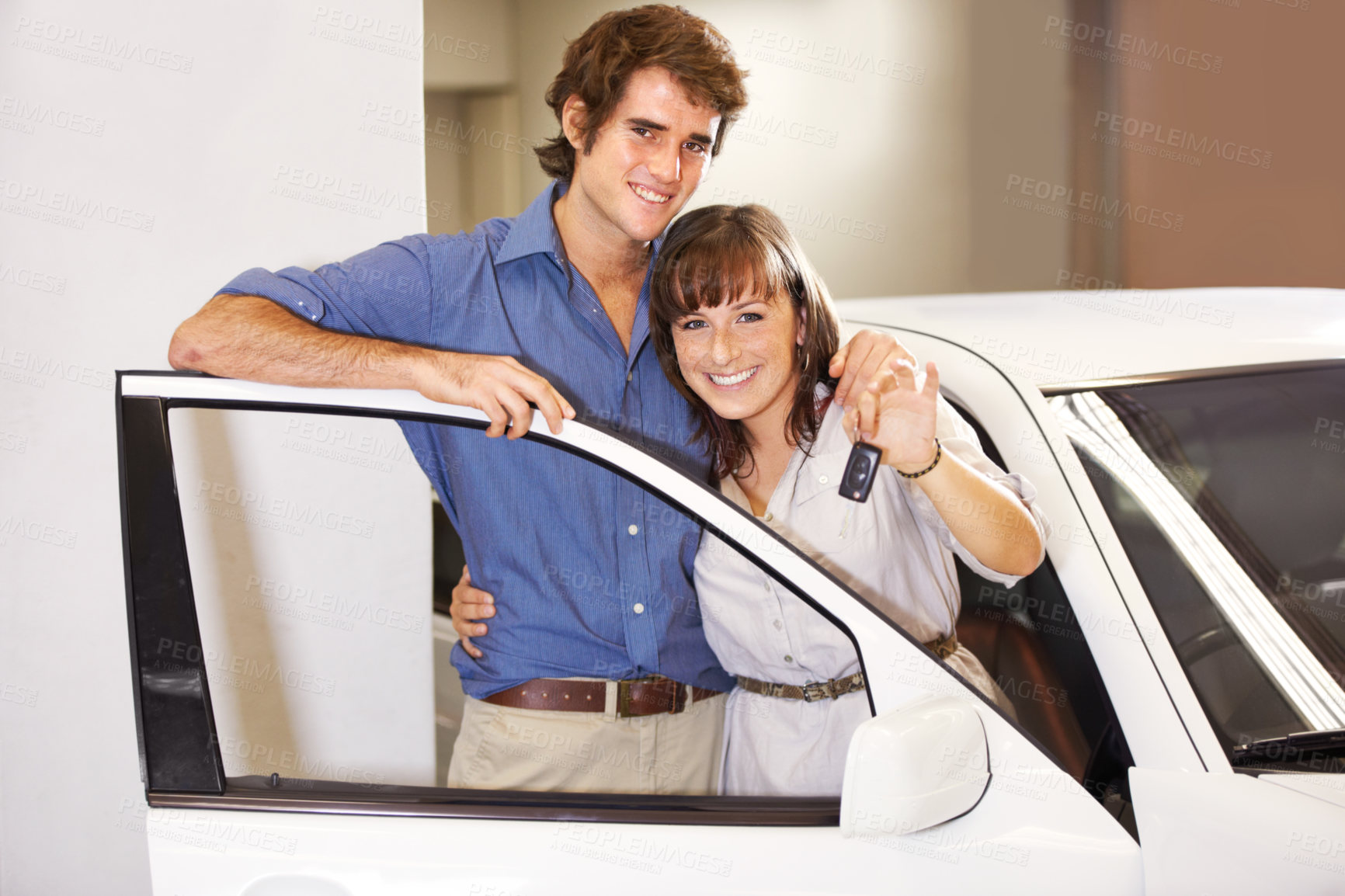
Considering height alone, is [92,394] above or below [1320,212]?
below

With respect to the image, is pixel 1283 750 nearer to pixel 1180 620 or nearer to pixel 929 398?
pixel 1180 620

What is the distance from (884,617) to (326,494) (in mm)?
1448

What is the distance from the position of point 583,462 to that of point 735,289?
16.1 inches

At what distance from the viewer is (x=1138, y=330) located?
190 cm

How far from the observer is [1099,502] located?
1562 millimetres

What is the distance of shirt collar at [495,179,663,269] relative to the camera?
181 centimetres

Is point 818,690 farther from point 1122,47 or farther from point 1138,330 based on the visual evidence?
point 1122,47

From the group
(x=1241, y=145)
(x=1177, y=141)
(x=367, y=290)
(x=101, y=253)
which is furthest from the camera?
(x=1177, y=141)

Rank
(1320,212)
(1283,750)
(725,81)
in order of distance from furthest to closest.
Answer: (1320,212) → (725,81) → (1283,750)

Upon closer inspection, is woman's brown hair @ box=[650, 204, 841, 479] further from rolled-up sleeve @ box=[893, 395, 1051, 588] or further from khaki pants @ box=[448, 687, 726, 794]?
khaki pants @ box=[448, 687, 726, 794]

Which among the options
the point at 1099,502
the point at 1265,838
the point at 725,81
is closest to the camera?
the point at 1265,838

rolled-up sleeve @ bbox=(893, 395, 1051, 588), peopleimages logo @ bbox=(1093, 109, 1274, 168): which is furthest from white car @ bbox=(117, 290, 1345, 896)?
peopleimages logo @ bbox=(1093, 109, 1274, 168)

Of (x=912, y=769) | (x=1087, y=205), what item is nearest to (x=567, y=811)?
(x=912, y=769)

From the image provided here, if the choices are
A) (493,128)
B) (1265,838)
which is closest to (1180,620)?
(1265,838)
